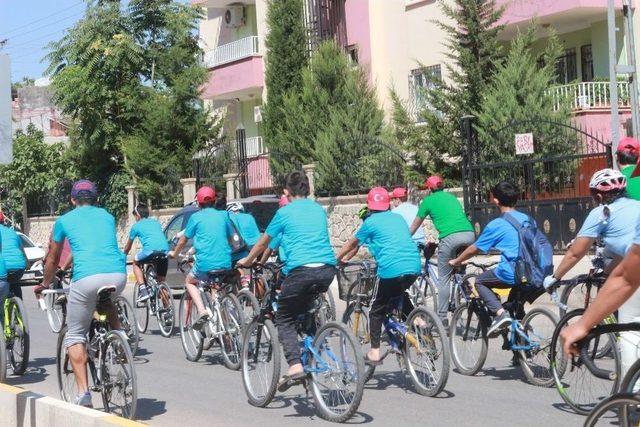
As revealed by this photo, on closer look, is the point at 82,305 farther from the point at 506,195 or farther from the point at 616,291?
the point at 616,291

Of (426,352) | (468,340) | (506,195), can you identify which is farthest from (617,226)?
(468,340)

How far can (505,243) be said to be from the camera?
982cm

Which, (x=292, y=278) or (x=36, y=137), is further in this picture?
(x=36, y=137)

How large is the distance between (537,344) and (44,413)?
451 cm

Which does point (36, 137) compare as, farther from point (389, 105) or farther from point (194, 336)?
point (194, 336)

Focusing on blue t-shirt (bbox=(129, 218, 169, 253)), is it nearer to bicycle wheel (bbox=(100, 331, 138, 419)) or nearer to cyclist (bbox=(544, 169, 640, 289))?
bicycle wheel (bbox=(100, 331, 138, 419))

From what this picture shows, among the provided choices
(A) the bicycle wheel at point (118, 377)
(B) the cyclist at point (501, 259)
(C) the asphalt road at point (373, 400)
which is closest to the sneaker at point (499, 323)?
(B) the cyclist at point (501, 259)

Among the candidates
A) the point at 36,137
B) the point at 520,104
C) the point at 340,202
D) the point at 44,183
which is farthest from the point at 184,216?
the point at 36,137

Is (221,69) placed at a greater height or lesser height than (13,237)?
greater

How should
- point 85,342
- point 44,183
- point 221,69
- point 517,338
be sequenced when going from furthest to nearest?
point 44,183, point 221,69, point 517,338, point 85,342

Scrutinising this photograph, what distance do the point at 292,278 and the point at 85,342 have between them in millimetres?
1770

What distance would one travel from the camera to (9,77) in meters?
8.98

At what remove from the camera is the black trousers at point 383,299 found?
9359 millimetres

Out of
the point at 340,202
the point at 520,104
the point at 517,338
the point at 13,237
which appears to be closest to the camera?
the point at 517,338
